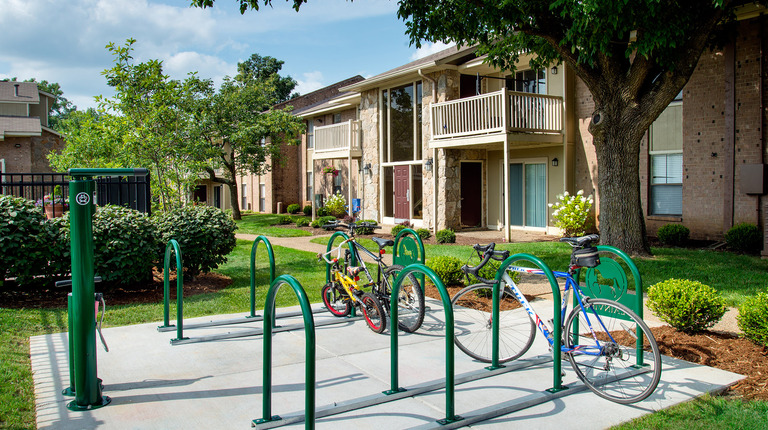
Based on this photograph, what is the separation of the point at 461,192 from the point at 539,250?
652 cm

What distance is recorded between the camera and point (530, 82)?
725 inches

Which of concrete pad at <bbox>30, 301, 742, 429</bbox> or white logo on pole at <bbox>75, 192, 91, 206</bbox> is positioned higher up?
white logo on pole at <bbox>75, 192, 91, 206</bbox>

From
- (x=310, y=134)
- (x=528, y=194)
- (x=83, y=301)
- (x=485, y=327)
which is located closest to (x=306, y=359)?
(x=83, y=301)

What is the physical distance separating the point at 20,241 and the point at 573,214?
42.4 ft

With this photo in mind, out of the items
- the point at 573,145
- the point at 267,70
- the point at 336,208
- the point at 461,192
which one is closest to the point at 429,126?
the point at 461,192

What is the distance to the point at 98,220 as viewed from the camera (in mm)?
8250

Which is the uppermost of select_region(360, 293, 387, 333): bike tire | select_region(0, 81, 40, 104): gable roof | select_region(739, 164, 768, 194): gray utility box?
select_region(0, 81, 40, 104): gable roof

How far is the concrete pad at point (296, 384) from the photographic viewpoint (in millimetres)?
3926

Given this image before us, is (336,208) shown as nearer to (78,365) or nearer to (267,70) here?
(78,365)

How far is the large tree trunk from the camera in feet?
37.6

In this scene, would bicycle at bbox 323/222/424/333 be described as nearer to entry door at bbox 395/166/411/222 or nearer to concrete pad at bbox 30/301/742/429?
concrete pad at bbox 30/301/742/429

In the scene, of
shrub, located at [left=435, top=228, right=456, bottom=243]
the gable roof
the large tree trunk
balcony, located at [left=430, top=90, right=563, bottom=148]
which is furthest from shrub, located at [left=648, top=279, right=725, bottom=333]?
the gable roof

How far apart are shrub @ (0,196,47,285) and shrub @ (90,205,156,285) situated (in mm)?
435

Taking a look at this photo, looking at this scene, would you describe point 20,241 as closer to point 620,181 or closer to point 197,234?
point 197,234
